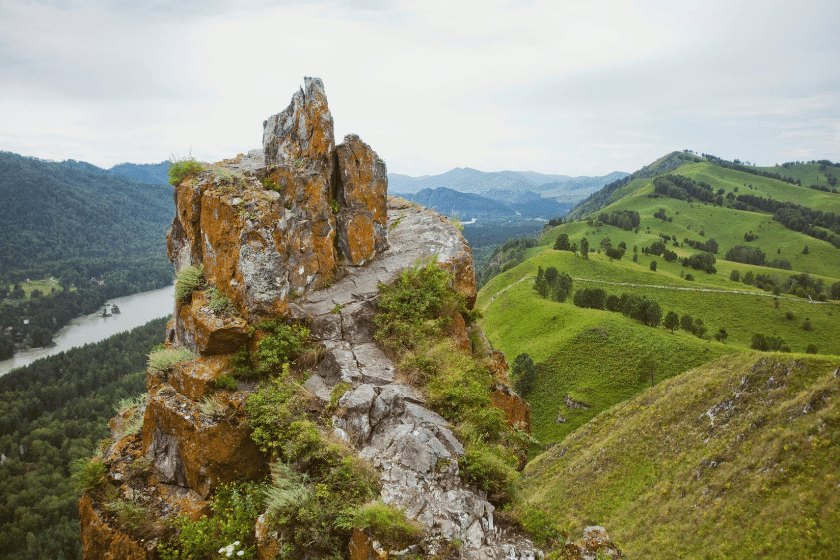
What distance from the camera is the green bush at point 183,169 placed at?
42.0 ft

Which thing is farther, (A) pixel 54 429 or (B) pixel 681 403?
(A) pixel 54 429

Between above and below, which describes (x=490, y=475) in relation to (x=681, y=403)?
above

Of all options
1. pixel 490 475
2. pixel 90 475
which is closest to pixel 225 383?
pixel 90 475

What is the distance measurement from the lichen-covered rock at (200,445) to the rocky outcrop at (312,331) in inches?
1.1

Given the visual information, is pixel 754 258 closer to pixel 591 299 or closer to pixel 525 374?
pixel 591 299

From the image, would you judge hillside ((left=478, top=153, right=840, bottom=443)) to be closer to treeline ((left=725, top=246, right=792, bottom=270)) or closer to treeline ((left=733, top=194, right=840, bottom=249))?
treeline ((left=725, top=246, right=792, bottom=270))

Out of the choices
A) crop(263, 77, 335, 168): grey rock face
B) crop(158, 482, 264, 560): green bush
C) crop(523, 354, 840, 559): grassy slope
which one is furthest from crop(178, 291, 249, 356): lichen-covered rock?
crop(523, 354, 840, 559): grassy slope

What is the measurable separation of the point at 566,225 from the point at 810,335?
119863mm

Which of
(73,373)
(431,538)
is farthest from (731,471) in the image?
(73,373)

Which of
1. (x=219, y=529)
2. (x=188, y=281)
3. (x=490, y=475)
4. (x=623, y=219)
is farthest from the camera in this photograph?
(x=623, y=219)

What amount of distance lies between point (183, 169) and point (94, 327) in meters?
201

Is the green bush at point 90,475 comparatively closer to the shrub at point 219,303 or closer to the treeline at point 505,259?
the shrub at point 219,303

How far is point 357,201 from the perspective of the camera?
1441 centimetres

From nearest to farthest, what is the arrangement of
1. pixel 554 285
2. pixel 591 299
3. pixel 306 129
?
pixel 306 129 < pixel 591 299 < pixel 554 285
